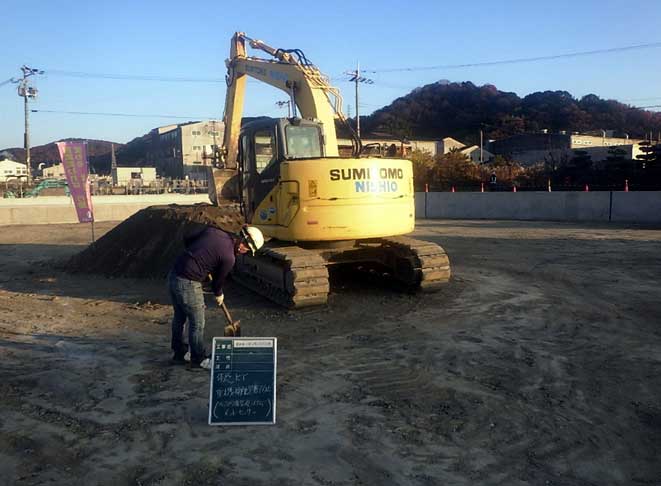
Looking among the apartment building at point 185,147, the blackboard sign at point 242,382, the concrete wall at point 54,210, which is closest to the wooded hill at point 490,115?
the apartment building at point 185,147

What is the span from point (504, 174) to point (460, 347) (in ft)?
93.2

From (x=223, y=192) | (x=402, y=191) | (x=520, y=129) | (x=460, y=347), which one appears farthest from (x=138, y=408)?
(x=520, y=129)

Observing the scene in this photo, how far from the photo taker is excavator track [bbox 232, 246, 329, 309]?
25.3 ft

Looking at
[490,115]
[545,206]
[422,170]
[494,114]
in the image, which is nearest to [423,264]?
[545,206]

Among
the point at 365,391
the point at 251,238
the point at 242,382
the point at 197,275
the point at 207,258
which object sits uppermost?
the point at 251,238

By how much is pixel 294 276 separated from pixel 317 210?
3.48 feet

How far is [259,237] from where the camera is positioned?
5.97 m

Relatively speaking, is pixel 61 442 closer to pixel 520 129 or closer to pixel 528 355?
pixel 528 355

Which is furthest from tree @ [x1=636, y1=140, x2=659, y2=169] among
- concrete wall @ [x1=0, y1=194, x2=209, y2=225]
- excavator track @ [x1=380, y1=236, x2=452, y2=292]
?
concrete wall @ [x1=0, y1=194, x2=209, y2=225]

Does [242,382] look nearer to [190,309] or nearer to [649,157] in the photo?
[190,309]

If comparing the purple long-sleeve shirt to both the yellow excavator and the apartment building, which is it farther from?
the apartment building

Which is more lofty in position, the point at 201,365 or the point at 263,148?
the point at 263,148

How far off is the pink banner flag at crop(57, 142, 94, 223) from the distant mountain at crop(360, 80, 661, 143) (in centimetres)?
5659

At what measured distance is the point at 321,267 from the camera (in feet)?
25.9
